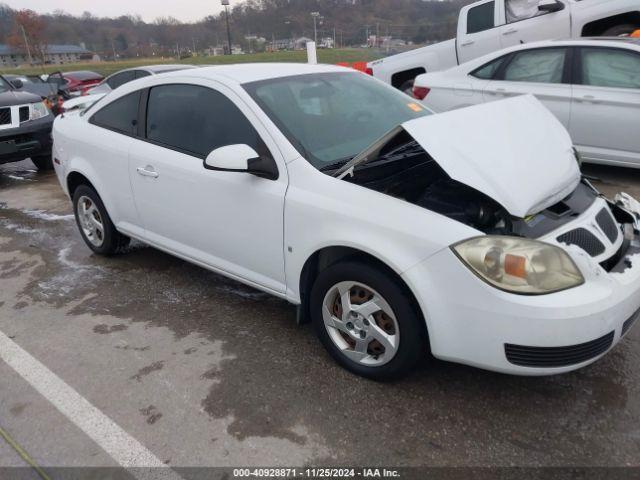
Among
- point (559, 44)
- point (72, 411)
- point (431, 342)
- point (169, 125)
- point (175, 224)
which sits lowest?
point (72, 411)

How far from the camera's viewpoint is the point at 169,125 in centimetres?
356

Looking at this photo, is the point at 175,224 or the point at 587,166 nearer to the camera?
the point at 175,224

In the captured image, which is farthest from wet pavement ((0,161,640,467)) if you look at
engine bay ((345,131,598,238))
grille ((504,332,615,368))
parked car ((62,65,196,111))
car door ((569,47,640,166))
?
parked car ((62,65,196,111))

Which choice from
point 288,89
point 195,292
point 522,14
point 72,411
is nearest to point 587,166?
point 522,14

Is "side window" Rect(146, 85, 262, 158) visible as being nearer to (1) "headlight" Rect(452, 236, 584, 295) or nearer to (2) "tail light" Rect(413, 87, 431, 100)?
(1) "headlight" Rect(452, 236, 584, 295)

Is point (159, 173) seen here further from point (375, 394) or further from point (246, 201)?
point (375, 394)

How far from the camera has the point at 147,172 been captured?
11.8 ft

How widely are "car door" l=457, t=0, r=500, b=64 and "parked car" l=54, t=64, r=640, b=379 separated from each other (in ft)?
17.2

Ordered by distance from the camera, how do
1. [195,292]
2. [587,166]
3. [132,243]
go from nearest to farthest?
1. [195,292]
2. [132,243]
3. [587,166]

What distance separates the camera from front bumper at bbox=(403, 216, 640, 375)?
6.96ft

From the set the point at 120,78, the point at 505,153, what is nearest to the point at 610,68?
the point at 505,153

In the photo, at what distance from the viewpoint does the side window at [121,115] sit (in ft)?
12.7

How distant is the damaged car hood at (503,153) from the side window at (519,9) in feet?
19.9

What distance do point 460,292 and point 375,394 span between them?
0.76 meters
